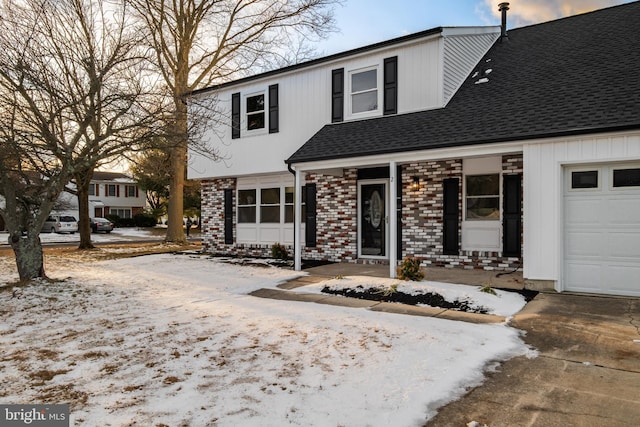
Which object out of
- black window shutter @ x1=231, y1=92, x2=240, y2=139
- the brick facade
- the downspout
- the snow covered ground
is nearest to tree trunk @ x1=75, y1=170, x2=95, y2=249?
the snow covered ground

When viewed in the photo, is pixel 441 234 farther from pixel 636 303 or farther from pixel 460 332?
pixel 460 332

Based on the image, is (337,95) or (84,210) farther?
(84,210)

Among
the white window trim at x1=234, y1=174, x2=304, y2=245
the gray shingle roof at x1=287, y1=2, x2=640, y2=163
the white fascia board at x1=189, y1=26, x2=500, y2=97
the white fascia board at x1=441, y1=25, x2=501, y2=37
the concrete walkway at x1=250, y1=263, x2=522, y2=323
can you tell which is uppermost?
the white fascia board at x1=441, y1=25, x2=501, y2=37

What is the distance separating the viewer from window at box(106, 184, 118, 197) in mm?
48172

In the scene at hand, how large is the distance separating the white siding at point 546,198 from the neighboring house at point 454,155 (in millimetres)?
22

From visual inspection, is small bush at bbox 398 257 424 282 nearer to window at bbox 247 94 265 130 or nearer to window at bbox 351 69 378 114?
window at bbox 351 69 378 114

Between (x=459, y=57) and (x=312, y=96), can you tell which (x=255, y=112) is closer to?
(x=312, y=96)

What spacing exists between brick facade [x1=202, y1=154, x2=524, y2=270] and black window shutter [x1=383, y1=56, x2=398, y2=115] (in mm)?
1503

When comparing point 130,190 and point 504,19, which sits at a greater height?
point 504,19

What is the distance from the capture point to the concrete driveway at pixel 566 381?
3135 mm

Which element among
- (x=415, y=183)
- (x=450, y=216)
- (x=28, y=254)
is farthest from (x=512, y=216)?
(x=28, y=254)

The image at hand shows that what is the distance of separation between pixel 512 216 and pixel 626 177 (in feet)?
8.32

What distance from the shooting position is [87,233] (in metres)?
18.7

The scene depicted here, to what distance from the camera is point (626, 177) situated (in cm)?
693
